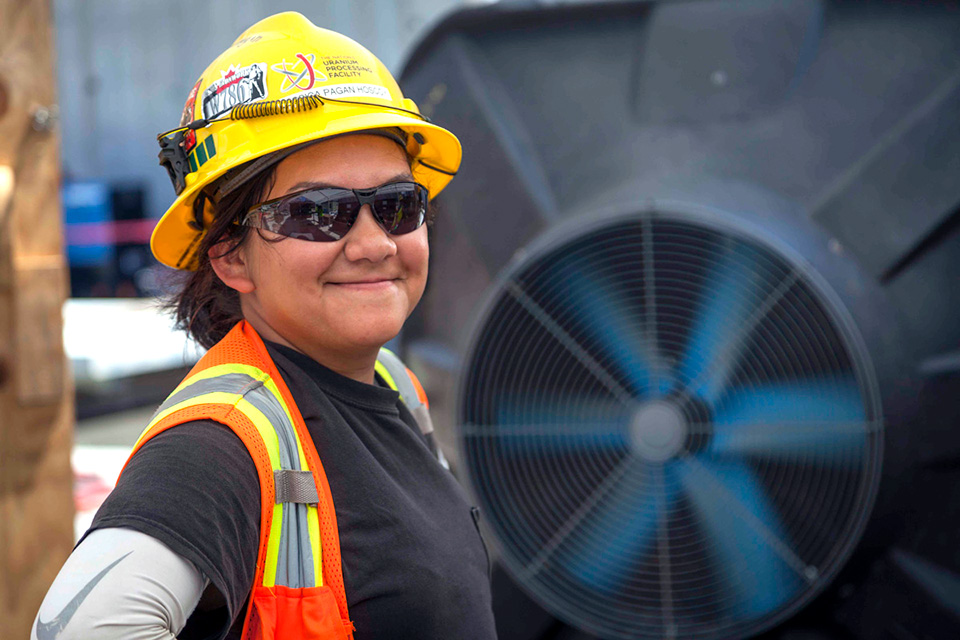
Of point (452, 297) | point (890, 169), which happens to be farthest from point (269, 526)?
point (890, 169)

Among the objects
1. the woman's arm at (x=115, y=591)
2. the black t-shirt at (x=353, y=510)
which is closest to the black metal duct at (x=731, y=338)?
the black t-shirt at (x=353, y=510)

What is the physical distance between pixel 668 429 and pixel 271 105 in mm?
1232

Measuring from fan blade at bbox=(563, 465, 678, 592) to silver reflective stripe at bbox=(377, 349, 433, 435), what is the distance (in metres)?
0.73

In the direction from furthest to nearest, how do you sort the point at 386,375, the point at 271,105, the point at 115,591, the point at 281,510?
the point at 386,375, the point at 271,105, the point at 281,510, the point at 115,591

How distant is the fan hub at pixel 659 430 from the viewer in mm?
1952

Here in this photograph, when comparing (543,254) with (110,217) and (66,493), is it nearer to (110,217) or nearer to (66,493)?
(66,493)

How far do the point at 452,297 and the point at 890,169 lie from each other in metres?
1.19

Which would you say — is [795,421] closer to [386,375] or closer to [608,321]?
[608,321]

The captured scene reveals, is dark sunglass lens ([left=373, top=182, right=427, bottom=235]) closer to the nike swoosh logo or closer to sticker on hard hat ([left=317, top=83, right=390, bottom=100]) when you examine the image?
sticker on hard hat ([left=317, top=83, right=390, bottom=100])

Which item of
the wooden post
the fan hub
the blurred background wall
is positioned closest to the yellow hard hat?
the wooden post

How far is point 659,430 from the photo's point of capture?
1.96 metres

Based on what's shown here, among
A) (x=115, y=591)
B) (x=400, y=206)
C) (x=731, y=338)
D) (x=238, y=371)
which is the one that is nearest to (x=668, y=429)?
(x=731, y=338)

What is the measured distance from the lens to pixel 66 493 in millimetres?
2045

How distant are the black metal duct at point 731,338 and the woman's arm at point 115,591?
1.30m
